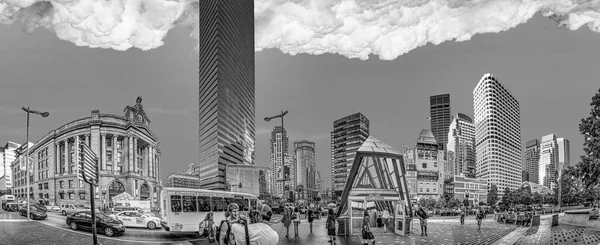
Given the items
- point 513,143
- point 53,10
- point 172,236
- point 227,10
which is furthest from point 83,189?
point 227,10

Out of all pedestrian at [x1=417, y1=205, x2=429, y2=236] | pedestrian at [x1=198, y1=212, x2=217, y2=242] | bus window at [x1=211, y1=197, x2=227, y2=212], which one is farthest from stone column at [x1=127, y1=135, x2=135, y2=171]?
pedestrian at [x1=417, y1=205, x2=429, y2=236]

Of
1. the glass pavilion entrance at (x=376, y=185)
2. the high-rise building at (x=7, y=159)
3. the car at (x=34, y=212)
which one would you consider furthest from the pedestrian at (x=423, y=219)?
the high-rise building at (x=7, y=159)

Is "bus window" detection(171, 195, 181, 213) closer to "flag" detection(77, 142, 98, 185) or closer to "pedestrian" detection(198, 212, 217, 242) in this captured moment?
"pedestrian" detection(198, 212, 217, 242)

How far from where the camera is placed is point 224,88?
278ft

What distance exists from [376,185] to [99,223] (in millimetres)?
18936

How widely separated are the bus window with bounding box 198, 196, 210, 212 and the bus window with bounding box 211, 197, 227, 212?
0.33 metres

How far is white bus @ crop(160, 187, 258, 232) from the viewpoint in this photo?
54.2 ft

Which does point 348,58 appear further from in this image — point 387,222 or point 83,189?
point 83,189

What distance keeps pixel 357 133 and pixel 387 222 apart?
107080mm

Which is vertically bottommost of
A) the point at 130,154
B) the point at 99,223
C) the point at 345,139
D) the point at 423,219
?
the point at 423,219

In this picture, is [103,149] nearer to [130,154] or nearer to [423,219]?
[130,154]

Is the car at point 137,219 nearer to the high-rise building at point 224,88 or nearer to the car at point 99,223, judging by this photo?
the car at point 99,223

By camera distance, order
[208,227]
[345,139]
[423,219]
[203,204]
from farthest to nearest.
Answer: [345,139]
[423,219]
[203,204]
[208,227]

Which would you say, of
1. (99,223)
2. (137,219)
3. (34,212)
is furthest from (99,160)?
(137,219)
